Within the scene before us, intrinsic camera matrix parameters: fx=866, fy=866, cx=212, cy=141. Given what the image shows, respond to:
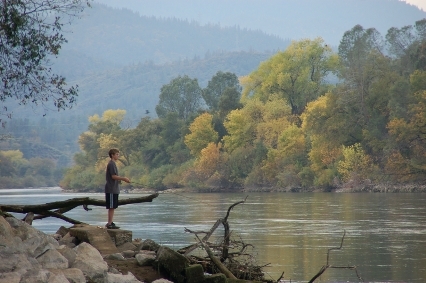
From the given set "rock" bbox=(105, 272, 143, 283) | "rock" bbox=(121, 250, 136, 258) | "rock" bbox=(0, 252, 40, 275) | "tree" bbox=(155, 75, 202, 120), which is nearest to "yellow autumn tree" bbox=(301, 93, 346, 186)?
"tree" bbox=(155, 75, 202, 120)

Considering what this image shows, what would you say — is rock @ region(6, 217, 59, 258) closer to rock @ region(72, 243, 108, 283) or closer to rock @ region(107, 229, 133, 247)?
rock @ region(72, 243, 108, 283)

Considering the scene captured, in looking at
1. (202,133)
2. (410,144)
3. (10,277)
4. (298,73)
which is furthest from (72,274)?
A: (202,133)

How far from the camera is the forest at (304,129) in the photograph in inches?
3361

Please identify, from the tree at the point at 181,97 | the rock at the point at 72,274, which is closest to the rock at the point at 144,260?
the rock at the point at 72,274

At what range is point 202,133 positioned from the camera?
393ft

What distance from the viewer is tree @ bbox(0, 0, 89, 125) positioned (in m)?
16.1

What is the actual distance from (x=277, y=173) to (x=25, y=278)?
9040cm

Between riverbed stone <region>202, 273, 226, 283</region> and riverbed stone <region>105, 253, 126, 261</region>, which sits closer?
riverbed stone <region>202, 273, 226, 283</region>

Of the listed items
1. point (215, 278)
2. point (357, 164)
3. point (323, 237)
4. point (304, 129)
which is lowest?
point (323, 237)

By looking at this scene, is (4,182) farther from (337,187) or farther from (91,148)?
(337,187)

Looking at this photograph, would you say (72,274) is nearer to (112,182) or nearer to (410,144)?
(112,182)

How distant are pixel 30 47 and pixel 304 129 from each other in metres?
84.2

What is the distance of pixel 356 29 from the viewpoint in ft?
312

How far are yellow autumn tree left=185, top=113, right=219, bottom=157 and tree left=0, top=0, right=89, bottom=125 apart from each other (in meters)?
101
